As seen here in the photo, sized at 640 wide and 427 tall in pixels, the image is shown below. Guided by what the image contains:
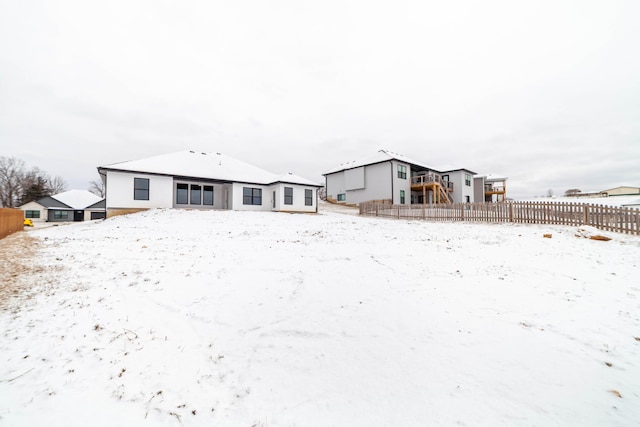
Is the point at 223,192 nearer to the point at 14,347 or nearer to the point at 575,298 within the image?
the point at 14,347

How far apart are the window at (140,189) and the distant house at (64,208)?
112 feet

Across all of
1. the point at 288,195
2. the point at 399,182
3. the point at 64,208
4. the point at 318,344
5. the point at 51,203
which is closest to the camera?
the point at 318,344

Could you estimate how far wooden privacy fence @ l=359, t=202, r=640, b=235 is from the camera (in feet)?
35.8

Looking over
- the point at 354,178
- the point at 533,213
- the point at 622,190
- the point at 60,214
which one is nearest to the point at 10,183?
the point at 60,214

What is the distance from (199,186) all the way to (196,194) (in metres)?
0.76

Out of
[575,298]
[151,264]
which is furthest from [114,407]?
[575,298]

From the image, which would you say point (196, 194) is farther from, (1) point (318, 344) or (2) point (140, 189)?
(1) point (318, 344)

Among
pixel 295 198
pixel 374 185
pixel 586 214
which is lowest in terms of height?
pixel 586 214

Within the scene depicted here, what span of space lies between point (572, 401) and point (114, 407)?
454 cm

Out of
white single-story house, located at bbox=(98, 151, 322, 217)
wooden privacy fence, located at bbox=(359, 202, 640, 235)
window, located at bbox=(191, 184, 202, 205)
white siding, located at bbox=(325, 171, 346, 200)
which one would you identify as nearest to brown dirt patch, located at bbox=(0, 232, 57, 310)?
white single-story house, located at bbox=(98, 151, 322, 217)

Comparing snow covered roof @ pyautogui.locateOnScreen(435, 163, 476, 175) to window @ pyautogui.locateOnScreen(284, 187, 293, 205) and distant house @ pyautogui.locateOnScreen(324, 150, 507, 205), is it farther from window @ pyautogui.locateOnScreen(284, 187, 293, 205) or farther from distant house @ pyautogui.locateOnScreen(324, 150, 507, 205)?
window @ pyautogui.locateOnScreen(284, 187, 293, 205)

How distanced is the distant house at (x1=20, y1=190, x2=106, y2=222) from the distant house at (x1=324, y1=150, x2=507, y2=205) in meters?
41.9

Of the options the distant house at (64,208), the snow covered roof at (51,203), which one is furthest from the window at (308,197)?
the snow covered roof at (51,203)

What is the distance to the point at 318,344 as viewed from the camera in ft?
11.4
